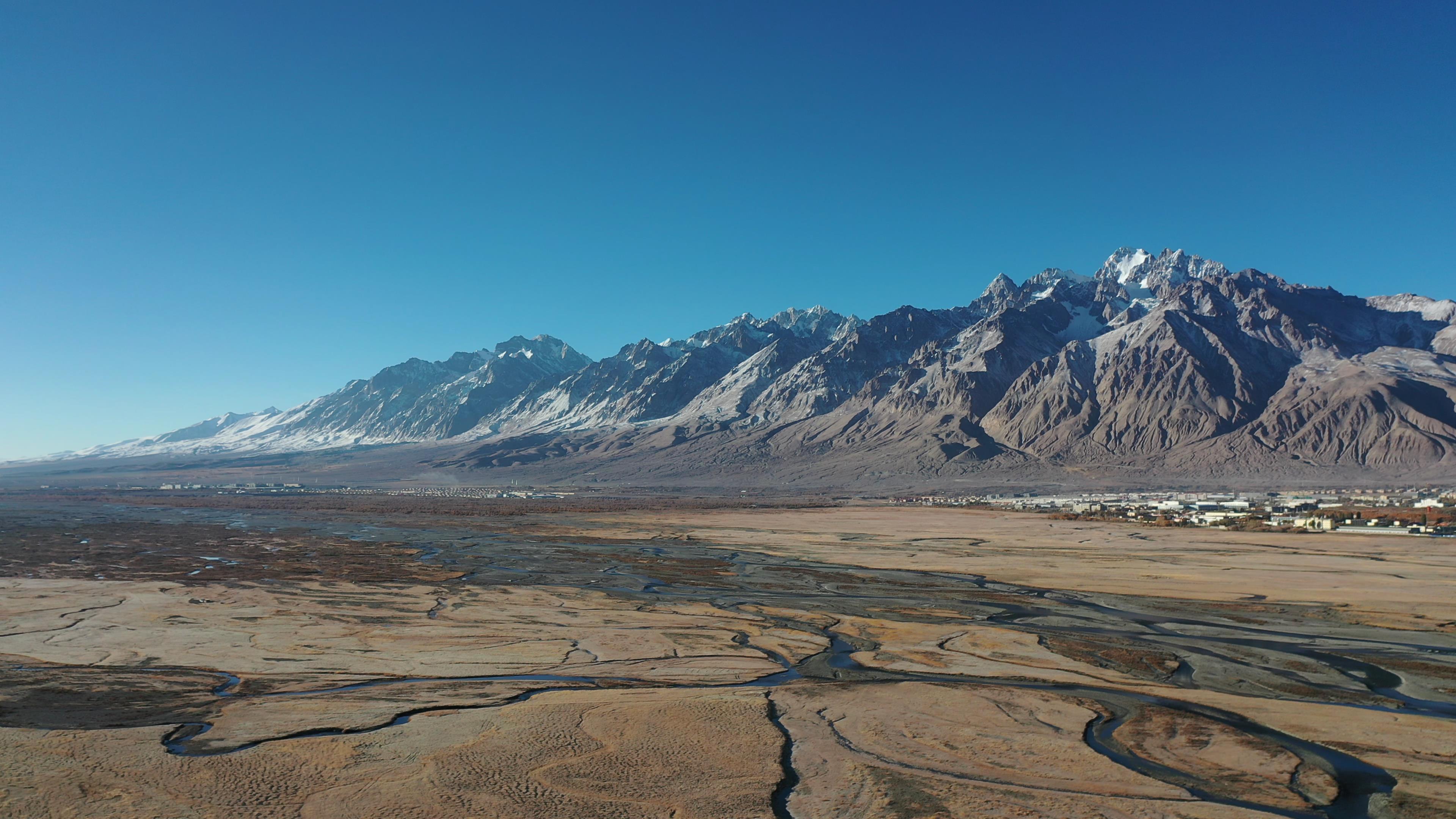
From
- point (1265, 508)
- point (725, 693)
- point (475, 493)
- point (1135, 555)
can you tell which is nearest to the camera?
point (725, 693)

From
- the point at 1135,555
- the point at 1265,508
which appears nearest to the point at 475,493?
the point at 1265,508

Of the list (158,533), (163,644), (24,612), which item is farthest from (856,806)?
(158,533)

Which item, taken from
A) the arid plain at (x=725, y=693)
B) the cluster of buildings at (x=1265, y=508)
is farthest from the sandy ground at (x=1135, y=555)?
the cluster of buildings at (x=1265, y=508)

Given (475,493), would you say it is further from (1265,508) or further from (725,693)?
(725,693)

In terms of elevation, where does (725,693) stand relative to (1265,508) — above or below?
above

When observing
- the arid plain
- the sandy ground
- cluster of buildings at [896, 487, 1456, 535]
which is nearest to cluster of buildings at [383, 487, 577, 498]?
cluster of buildings at [896, 487, 1456, 535]

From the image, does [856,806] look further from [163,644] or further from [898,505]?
[898,505]
